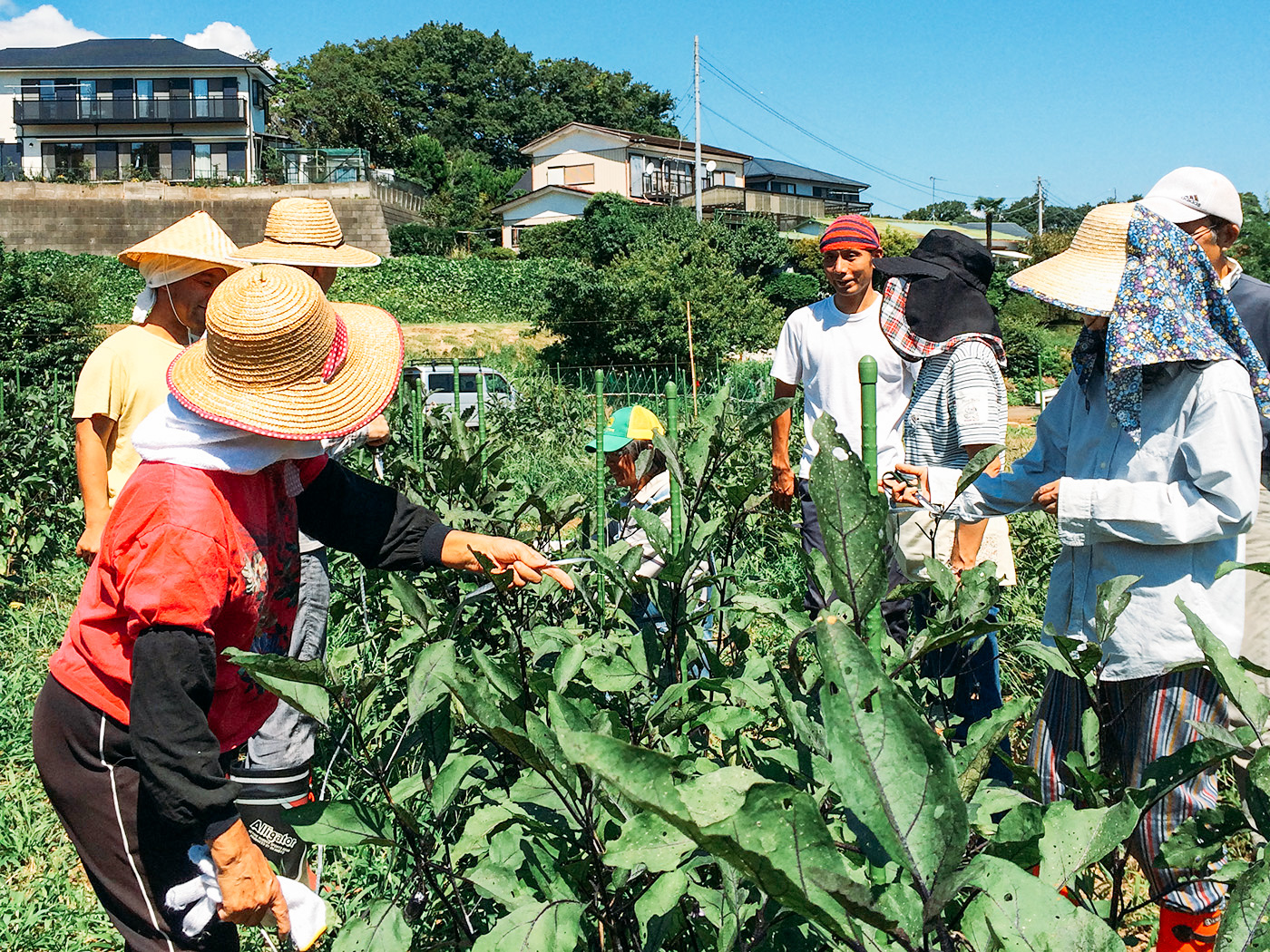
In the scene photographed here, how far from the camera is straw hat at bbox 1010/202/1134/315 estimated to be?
2.01m

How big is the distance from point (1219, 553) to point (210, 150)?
51400 mm

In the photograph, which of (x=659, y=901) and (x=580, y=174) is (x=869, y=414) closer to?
(x=659, y=901)

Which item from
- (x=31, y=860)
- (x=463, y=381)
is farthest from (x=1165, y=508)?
(x=463, y=381)

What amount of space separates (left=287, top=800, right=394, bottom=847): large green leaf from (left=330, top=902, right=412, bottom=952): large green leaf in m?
0.08

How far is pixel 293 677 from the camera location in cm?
121

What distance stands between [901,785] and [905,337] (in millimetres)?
2863

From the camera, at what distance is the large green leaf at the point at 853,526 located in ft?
3.08

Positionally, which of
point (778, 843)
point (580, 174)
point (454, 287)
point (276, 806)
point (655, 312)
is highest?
point (580, 174)

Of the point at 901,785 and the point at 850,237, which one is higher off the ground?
the point at 850,237

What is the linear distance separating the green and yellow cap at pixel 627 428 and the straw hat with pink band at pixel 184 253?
1.20 metres

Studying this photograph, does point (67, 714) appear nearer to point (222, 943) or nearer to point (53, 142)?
point (222, 943)

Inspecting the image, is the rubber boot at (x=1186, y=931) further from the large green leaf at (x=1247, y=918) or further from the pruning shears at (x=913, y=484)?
the large green leaf at (x=1247, y=918)

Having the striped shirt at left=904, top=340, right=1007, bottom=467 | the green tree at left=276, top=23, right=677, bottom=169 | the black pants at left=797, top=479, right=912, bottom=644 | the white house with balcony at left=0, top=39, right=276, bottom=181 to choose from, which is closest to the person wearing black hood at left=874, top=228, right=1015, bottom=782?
the striped shirt at left=904, top=340, right=1007, bottom=467

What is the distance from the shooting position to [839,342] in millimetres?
3631
